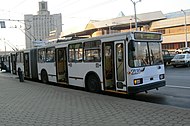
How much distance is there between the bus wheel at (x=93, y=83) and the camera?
495 inches

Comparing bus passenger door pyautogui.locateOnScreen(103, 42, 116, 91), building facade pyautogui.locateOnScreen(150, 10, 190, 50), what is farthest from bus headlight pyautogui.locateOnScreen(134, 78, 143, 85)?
building facade pyautogui.locateOnScreen(150, 10, 190, 50)

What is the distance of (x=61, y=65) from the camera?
53.2ft

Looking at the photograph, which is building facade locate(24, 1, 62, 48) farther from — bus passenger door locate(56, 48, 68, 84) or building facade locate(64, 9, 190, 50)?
building facade locate(64, 9, 190, 50)

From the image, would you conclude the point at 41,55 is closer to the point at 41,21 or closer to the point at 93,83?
the point at 93,83

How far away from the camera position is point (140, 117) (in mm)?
7051

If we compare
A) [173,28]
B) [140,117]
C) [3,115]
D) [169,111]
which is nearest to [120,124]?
Answer: [140,117]

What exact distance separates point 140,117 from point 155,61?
→ 190 inches

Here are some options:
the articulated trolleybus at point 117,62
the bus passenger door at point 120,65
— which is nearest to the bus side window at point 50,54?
the articulated trolleybus at point 117,62

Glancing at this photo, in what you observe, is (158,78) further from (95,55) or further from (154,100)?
(95,55)

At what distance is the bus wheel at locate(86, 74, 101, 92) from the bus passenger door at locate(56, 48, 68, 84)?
249 cm

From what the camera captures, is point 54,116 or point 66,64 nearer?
point 54,116

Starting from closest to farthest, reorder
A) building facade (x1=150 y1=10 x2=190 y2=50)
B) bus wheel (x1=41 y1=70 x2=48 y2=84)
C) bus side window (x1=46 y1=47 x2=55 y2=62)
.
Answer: bus side window (x1=46 y1=47 x2=55 y2=62) < bus wheel (x1=41 y1=70 x2=48 y2=84) < building facade (x1=150 y1=10 x2=190 y2=50)

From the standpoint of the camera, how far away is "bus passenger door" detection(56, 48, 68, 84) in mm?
15633

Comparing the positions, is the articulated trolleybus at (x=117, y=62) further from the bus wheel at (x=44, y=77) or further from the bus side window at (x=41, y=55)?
the bus side window at (x=41, y=55)
